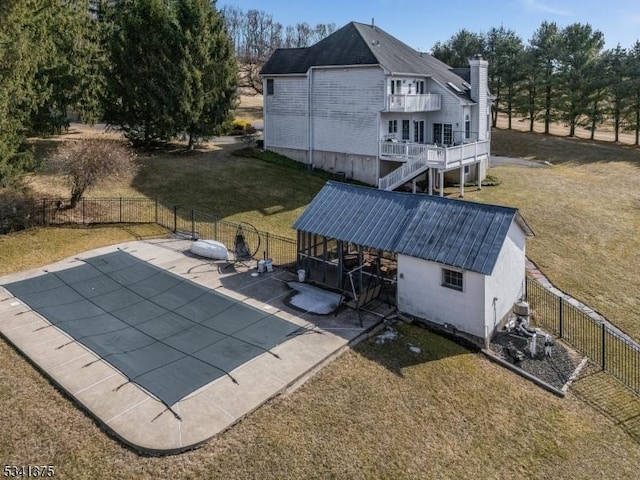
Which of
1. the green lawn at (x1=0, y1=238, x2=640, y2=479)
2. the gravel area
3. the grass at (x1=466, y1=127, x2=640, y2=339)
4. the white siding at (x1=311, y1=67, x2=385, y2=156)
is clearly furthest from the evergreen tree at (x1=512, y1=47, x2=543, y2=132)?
the green lawn at (x1=0, y1=238, x2=640, y2=479)

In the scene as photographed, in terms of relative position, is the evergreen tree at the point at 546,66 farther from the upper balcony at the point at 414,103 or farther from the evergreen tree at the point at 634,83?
the upper balcony at the point at 414,103

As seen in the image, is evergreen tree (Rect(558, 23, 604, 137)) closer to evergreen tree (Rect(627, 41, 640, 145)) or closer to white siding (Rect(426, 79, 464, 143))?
evergreen tree (Rect(627, 41, 640, 145))

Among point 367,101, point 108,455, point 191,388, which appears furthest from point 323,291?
point 367,101

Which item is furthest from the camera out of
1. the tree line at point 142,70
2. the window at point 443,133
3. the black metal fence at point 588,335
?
the window at point 443,133

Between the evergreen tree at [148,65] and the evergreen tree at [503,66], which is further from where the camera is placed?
the evergreen tree at [503,66]

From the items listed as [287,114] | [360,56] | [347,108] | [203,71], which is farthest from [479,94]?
[203,71]

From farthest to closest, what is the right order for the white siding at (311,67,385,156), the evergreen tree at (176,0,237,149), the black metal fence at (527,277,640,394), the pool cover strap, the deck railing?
the evergreen tree at (176,0,237,149) → the white siding at (311,67,385,156) → the deck railing → the black metal fence at (527,277,640,394) → the pool cover strap

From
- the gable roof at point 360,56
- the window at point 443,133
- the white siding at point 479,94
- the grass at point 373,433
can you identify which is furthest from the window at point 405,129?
the grass at point 373,433
